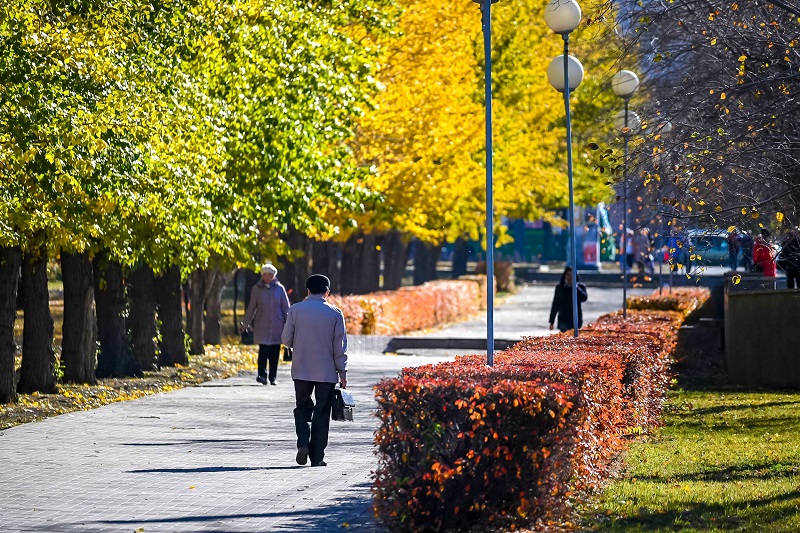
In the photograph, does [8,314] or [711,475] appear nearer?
[711,475]

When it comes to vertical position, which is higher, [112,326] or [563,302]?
[563,302]

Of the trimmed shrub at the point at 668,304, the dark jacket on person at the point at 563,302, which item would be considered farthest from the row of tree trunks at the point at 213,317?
the dark jacket on person at the point at 563,302

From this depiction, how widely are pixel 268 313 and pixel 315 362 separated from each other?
814 centimetres

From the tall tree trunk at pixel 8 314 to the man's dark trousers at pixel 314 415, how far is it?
6.22m

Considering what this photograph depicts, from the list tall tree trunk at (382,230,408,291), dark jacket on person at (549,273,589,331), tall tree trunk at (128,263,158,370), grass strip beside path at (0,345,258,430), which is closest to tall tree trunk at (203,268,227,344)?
grass strip beside path at (0,345,258,430)

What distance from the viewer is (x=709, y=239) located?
13852 millimetres

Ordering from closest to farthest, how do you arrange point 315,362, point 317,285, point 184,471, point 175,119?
point 184,471 < point 315,362 < point 317,285 < point 175,119

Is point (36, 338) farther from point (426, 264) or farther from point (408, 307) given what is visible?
point (426, 264)

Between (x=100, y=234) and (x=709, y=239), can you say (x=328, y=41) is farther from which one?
(x=709, y=239)

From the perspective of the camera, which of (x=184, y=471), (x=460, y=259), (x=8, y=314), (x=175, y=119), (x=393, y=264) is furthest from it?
(x=460, y=259)

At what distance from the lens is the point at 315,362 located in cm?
1252

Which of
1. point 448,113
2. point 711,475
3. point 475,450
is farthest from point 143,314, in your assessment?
point 475,450

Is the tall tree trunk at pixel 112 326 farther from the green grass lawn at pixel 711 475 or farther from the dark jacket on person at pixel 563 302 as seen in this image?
the green grass lawn at pixel 711 475

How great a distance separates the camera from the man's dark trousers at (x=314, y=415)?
41.3 ft
